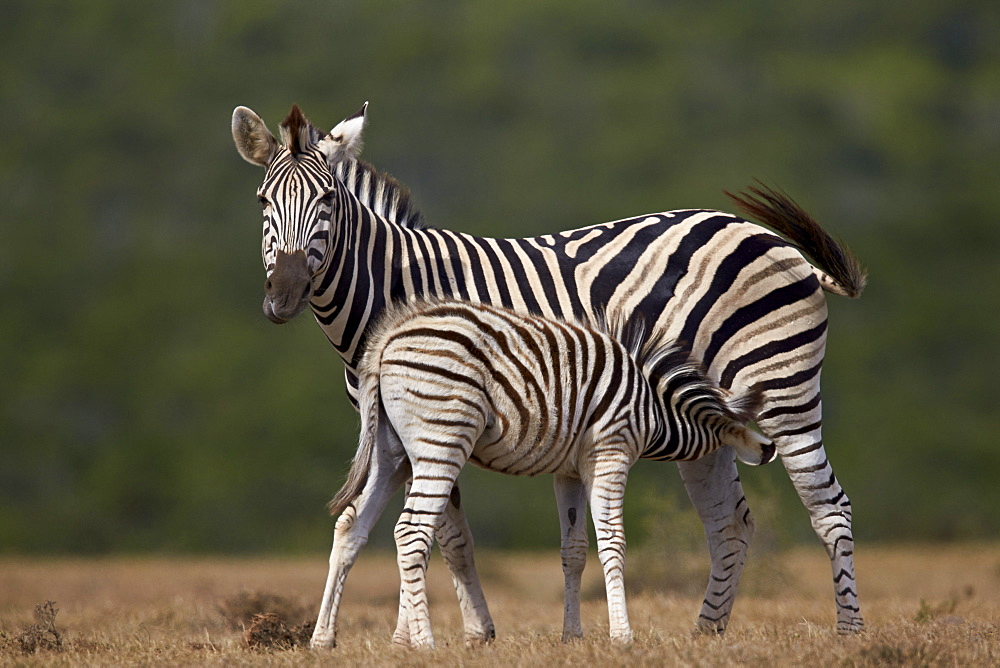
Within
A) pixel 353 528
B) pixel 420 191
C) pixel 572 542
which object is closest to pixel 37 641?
pixel 353 528

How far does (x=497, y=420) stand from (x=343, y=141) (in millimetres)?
2273

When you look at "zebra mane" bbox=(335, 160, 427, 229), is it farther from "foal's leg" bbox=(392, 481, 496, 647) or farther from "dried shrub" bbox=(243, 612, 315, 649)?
"dried shrub" bbox=(243, 612, 315, 649)

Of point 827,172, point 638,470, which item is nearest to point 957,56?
point 827,172

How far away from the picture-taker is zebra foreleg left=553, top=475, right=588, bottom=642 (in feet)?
23.0

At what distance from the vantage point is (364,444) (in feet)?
22.2

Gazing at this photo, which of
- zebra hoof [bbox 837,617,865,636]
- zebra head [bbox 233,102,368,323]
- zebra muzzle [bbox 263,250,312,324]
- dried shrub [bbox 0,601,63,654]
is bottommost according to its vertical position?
dried shrub [bbox 0,601,63,654]

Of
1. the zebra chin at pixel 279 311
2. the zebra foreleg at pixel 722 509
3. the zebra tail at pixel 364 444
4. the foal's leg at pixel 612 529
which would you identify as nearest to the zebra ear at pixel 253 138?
the zebra chin at pixel 279 311

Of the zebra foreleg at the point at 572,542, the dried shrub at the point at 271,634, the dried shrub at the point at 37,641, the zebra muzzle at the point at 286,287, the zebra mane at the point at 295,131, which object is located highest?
the zebra mane at the point at 295,131

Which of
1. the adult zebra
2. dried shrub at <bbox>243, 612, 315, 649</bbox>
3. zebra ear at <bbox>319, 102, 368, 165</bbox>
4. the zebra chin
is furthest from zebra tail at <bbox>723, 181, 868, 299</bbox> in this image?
dried shrub at <bbox>243, 612, 315, 649</bbox>

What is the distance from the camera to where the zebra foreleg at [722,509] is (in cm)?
839

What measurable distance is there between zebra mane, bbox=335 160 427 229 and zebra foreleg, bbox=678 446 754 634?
274 centimetres

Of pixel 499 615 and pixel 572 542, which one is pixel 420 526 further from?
pixel 499 615

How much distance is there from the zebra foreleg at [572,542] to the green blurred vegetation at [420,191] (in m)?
20.7

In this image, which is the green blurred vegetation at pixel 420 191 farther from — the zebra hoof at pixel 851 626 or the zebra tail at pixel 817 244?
the zebra hoof at pixel 851 626
